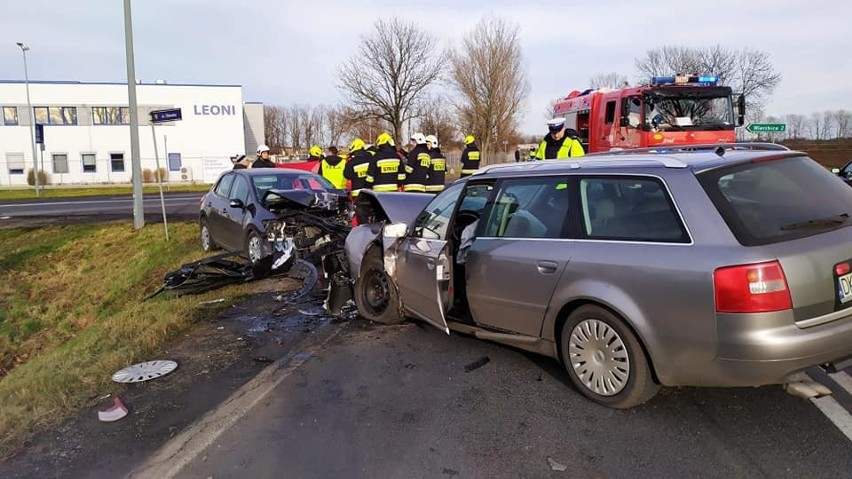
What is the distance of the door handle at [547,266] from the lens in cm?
397

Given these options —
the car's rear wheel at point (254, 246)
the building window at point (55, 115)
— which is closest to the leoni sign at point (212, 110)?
the building window at point (55, 115)

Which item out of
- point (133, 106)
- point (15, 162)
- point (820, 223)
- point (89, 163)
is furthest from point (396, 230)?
point (15, 162)

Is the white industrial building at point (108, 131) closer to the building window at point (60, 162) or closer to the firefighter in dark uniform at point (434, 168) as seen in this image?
the building window at point (60, 162)

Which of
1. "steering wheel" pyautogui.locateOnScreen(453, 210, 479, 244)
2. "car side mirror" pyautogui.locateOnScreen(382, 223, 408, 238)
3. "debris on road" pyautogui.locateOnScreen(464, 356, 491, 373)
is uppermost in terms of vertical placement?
"steering wheel" pyautogui.locateOnScreen(453, 210, 479, 244)

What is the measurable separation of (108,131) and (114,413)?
5170cm

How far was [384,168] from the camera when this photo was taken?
9883 mm

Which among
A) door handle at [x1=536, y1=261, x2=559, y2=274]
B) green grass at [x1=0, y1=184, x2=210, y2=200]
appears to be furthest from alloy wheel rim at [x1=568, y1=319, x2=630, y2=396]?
green grass at [x1=0, y1=184, x2=210, y2=200]

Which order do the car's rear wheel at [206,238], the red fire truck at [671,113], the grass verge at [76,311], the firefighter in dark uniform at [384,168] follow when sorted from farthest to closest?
the red fire truck at [671,113] < the car's rear wheel at [206,238] < the firefighter in dark uniform at [384,168] < the grass verge at [76,311]

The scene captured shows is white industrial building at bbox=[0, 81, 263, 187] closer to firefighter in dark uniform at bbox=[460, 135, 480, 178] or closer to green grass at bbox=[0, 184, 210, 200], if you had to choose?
green grass at bbox=[0, 184, 210, 200]

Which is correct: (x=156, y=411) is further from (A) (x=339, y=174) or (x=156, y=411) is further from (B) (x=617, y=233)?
(A) (x=339, y=174)

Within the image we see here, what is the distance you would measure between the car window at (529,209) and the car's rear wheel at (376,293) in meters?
1.51

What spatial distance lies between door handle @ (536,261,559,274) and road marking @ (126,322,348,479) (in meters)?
2.08

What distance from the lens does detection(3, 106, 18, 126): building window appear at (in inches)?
1868

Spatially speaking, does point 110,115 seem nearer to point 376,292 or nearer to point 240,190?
point 240,190
